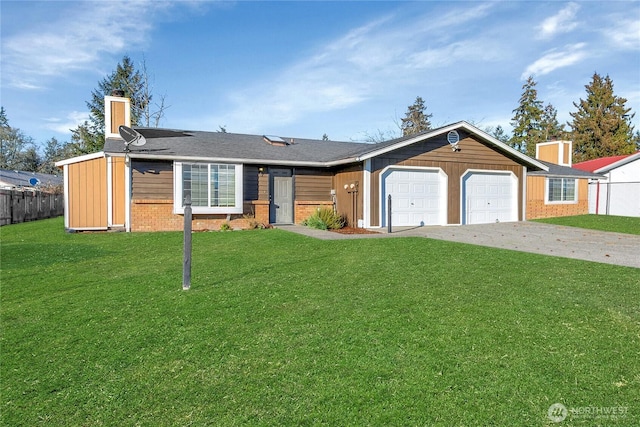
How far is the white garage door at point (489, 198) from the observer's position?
584 inches

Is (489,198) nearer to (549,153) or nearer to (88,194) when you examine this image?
(549,153)

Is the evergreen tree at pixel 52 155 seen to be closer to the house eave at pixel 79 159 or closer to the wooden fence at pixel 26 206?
the wooden fence at pixel 26 206

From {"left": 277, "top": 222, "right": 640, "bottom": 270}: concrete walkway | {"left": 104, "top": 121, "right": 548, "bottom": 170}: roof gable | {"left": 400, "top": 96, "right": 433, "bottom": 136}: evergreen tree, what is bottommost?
{"left": 277, "top": 222, "right": 640, "bottom": 270}: concrete walkway

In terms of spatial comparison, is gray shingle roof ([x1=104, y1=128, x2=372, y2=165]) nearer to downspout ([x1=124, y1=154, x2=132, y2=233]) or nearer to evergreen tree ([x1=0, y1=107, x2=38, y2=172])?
downspout ([x1=124, y1=154, x2=132, y2=233])

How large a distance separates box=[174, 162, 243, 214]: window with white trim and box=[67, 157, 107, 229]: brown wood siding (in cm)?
275

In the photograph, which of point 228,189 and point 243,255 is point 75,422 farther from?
point 228,189

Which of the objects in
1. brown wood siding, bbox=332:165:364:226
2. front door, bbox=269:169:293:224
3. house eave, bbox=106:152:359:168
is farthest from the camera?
front door, bbox=269:169:293:224

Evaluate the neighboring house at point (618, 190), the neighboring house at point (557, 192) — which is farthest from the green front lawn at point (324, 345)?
the neighboring house at point (618, 190)

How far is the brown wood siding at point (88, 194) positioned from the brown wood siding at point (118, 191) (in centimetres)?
26

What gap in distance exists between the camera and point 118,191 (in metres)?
13.4

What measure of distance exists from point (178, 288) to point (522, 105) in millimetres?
44879

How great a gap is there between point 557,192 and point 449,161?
803 centimetres

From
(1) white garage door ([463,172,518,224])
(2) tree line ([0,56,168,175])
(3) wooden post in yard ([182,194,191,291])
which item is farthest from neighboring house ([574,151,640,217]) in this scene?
(2) tree line ([0,56,168,175])

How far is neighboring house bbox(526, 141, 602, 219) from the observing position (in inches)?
706
